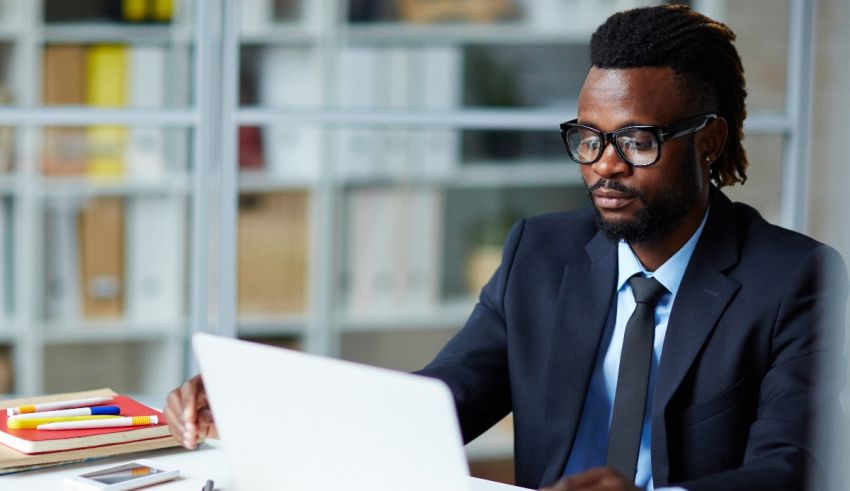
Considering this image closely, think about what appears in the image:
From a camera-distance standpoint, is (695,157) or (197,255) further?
(197,255)

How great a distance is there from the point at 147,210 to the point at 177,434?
1.84m

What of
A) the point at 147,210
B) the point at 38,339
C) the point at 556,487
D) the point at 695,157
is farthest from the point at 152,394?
the point at 556,487

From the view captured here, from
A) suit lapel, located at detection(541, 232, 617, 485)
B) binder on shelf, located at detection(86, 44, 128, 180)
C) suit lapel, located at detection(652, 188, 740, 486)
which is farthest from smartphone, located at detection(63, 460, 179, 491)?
binder on shelf, located at detection(86, 44, 128, 180)

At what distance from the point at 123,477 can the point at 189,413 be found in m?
0.12

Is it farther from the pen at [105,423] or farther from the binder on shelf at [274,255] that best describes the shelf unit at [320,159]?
the pen at [105,423]

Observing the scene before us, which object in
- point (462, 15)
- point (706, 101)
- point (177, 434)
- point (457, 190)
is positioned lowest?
point (177, 434)

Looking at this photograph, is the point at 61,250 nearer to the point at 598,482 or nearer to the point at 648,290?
the point at 648,290

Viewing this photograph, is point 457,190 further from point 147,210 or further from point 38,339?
point 38,339

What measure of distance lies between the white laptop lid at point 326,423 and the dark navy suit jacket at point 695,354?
0.56m

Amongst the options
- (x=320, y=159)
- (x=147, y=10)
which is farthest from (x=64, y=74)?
(x=320, y=159)

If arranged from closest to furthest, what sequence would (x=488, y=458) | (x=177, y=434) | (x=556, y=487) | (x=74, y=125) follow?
(x=556, y=487)
(x=177, y=434)
(x=74, y=125)
(x=488, y=458)

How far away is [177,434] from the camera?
1494 millimetres

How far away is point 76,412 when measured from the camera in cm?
155

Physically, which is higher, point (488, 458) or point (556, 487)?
point (556, 487)
